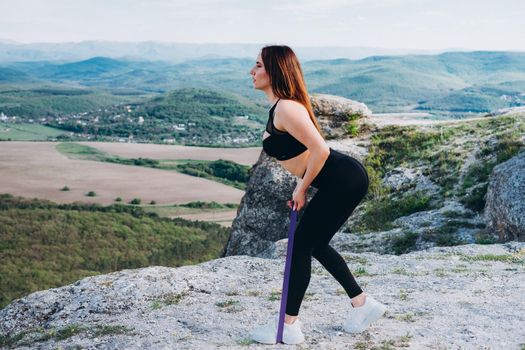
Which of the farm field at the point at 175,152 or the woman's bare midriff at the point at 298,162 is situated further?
the farm field at the point at 175,152

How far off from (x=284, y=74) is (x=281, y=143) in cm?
87

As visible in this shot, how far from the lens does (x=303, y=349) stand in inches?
285

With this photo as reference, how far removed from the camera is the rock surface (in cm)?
768

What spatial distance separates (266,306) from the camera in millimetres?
9297

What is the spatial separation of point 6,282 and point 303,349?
2567 inches

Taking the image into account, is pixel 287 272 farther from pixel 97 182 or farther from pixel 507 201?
pixel 97 182

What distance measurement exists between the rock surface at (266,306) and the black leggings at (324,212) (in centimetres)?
102

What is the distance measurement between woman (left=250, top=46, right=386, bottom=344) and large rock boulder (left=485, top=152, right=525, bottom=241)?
985 cm

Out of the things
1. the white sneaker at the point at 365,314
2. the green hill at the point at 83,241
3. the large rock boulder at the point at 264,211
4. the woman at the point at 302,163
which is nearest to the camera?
the woman at the point at 302,163

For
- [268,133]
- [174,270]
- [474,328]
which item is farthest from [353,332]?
[174,270]

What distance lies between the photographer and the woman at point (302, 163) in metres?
6.59

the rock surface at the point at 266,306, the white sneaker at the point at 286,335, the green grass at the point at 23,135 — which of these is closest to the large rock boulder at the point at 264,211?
the rock surface at the point at 266,306

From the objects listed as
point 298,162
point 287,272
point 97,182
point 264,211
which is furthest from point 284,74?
point 97,182

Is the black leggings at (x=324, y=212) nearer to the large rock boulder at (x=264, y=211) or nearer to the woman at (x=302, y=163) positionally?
the woman at (x=302, y=163)
